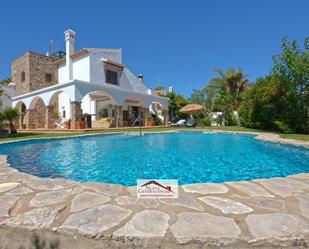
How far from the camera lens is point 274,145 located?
9.58 metres

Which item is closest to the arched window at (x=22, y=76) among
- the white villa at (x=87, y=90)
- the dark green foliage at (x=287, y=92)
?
the white villa at (x=87, y=90)

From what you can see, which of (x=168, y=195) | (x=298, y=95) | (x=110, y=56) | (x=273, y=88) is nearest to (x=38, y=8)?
(x=110, y=56)

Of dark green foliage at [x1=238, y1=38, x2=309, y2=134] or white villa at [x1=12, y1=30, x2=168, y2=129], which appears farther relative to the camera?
white villa at [x1=12, y1=30, x2=168, y2=129]

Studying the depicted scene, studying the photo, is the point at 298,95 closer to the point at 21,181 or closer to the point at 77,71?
the point at 21,181

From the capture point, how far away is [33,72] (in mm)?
22953

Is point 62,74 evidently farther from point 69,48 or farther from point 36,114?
point 36,114

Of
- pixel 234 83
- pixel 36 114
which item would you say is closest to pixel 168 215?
pixel 36 114

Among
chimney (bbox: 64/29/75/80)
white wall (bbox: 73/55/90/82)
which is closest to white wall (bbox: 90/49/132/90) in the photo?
white wall (bbox: 73/55/90/82)

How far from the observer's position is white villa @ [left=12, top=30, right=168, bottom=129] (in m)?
19.3

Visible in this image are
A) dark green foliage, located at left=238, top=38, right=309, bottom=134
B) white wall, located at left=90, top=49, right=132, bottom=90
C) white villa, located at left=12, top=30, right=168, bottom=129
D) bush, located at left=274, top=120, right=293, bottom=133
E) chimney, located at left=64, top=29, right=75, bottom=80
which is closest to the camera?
dark green foliage, located at left=238, top=38, right=309, bottom=134

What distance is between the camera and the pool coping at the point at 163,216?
1742 millimetres

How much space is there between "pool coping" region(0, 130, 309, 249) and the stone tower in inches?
947

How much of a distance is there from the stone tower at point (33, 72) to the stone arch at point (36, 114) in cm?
313

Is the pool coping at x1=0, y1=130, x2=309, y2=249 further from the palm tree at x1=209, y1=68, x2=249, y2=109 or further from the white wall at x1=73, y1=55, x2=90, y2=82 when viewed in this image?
the palm tree at x1=209, y1=68, x2=249, y2=109
